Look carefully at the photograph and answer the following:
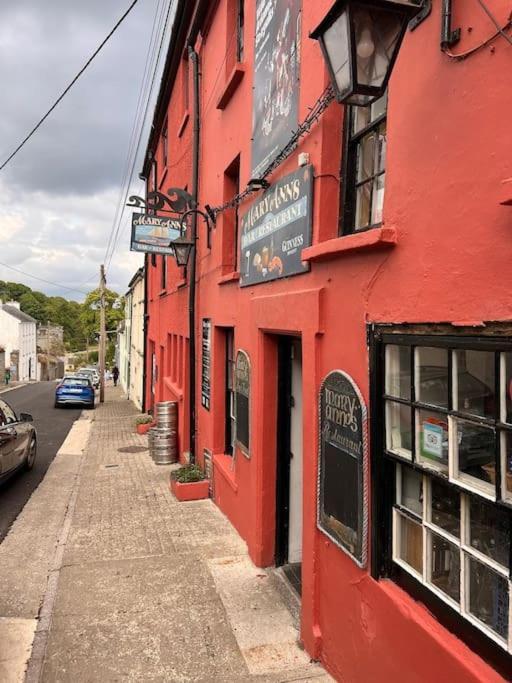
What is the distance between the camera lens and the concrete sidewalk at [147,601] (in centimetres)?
389

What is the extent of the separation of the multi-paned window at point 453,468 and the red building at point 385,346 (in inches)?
0.4

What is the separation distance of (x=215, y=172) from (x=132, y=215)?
2464mm

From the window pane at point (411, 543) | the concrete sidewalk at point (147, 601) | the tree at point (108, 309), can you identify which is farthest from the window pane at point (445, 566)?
the tree at point (108, 309)

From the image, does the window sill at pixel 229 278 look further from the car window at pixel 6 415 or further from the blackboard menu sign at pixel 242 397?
the car window at pixel 6 415

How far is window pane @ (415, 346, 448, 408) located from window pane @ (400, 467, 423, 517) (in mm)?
454

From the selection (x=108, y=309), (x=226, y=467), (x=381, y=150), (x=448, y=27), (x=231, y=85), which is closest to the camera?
(x=448, y=27)

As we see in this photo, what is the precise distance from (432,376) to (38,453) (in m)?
12.0

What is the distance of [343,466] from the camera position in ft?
11.5

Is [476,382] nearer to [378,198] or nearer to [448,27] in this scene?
[378,198]

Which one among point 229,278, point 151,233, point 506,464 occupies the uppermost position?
point 151,233

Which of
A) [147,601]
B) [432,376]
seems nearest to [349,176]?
[432,376]

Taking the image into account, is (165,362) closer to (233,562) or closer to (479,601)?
(233,562)

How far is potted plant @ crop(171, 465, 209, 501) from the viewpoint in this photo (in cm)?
782

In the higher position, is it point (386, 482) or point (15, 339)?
point (15, 339)
